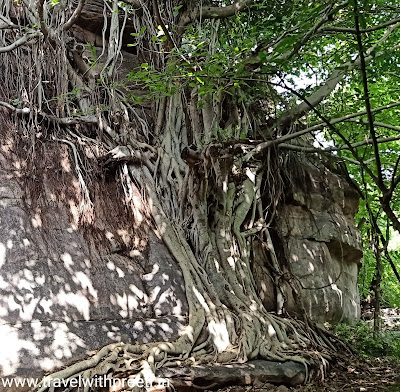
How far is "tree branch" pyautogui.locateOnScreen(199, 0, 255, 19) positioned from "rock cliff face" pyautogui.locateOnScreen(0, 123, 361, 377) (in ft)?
6.75

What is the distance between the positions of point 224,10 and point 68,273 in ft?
10.2

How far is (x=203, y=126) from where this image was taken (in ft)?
17.4

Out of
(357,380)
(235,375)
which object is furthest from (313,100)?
(235,375)

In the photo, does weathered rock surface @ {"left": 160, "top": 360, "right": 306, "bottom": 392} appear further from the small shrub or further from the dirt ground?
the small shrub

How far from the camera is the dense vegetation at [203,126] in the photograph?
14.1 ft

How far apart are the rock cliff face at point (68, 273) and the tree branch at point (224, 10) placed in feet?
6.75

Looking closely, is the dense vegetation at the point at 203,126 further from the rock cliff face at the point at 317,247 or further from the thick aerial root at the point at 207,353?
the rock cliff face at the point at 317,247

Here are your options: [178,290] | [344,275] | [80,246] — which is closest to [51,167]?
[80,246]

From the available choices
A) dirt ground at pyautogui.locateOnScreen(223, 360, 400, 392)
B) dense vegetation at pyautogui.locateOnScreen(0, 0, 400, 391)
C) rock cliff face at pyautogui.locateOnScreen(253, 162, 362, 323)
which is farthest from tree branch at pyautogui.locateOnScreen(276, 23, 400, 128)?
dirt ground at pyautogui.locateOnScreen(223, 360, 400, 392)

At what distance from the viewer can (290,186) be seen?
613 cm

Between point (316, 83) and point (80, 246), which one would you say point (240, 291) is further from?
point (316, 83)

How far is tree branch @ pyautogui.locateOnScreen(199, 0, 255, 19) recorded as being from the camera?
15.9 feet

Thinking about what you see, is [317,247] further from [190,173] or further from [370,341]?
[190,173]

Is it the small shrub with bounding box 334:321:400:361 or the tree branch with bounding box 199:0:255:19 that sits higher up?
the tree branch with bounding box 199:0:255:19
